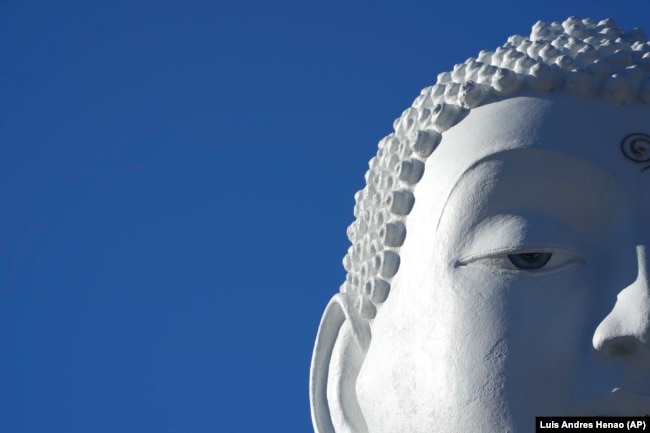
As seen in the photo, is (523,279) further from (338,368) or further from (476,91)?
(338,368)

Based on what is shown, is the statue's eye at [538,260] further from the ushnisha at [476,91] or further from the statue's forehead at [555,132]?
the ushnisha at [476,91]

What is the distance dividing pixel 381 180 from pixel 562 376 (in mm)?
1608

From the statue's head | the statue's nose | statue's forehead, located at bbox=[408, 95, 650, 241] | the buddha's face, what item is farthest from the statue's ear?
the statue's nose

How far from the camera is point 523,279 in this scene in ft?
18.2

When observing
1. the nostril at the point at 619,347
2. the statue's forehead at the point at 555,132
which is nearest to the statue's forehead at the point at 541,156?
the statue's forehead at the point at 555,132

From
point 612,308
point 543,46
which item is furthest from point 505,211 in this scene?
point 543,46

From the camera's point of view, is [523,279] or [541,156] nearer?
[523,279]

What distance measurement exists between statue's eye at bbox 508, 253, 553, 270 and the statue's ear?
44.3 inches

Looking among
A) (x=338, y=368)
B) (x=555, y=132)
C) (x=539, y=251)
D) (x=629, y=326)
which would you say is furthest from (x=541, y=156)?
(x=338, y=368)

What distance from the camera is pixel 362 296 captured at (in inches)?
252

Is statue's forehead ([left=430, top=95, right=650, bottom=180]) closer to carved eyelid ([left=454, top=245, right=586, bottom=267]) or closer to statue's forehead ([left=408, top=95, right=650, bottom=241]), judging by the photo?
statue's forehead ([left=408, top=95, right=650, bottom=241])

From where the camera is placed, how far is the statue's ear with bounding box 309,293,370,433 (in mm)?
6434

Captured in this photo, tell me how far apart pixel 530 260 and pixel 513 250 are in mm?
98

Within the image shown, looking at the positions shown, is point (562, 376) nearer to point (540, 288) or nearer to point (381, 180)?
point (540, 288)
